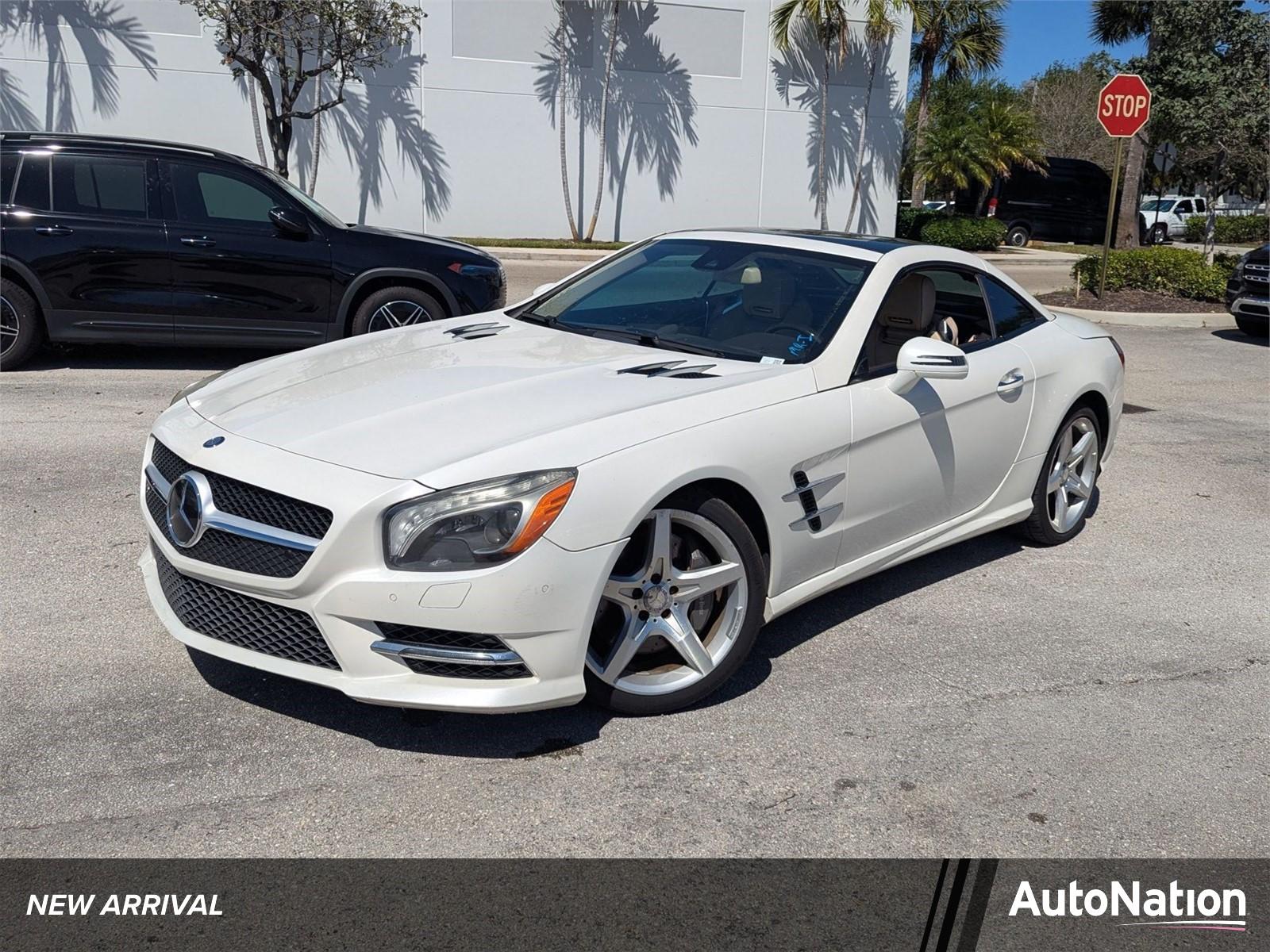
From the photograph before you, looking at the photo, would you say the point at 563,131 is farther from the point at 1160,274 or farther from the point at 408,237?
the point at 408,237

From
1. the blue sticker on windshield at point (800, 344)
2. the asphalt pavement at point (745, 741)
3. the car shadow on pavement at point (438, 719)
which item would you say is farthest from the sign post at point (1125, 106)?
the car shadow on pavement at point (438, 719)

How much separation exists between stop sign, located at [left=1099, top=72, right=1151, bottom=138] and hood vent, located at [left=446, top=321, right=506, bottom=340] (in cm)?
1318

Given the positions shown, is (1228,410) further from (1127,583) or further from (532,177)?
(532,177)

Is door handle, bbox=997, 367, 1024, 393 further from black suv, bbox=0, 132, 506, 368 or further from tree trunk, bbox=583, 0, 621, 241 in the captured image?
tree trunk, bbox=583, 0, 621, 241

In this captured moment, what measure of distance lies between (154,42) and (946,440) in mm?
20692

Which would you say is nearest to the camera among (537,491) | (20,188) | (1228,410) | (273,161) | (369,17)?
(537,491)

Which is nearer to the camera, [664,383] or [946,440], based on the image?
[664,383]

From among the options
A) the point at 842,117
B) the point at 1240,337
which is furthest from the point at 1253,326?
the point at 842,117

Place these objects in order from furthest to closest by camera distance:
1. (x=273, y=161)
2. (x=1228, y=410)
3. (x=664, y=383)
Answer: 1. (x=273, y=161)
2. (x=1228, y=410)
3. (x=664, y=383)

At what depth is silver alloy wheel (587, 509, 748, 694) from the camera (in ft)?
12.4

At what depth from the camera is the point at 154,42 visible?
21562 millimetres

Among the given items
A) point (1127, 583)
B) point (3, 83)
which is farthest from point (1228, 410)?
point (3, 83)

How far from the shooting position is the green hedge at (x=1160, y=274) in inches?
693

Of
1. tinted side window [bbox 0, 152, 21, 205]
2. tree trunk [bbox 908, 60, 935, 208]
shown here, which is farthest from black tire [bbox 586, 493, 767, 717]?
tree trunk [bbox 908, 60, 935, 208]
